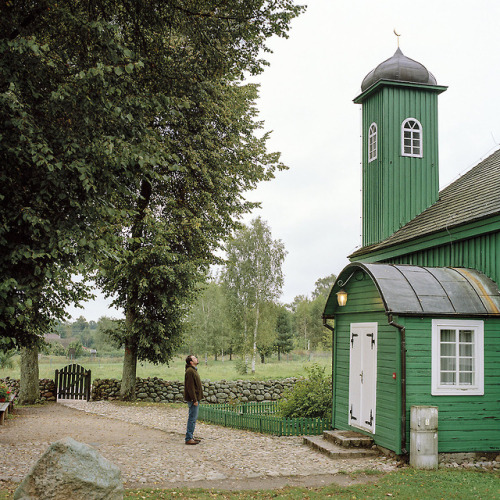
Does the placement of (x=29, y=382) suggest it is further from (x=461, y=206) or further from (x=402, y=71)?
(x=402, y=71)

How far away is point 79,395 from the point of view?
2111cm

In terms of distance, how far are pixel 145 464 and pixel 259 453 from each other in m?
2.50

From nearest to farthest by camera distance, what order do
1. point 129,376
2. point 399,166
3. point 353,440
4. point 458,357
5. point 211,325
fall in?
point 458,357
point 353,440
point 399,166
point 129,376
point 211,325

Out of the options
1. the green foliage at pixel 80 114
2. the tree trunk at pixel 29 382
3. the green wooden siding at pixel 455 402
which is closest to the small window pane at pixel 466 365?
the green wooden siding at pixel 455 402

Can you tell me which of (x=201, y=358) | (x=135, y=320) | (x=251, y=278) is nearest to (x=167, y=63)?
(x=135, y=320)

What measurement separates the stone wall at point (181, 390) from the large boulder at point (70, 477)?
1606cm

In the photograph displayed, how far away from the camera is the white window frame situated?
17000 millimetres

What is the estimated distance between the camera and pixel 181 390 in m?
22.4

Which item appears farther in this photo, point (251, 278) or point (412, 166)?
point (251, 278)

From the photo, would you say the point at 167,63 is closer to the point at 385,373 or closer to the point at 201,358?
the point at 385,373

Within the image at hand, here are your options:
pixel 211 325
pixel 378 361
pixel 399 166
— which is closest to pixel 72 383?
pixel 378 361

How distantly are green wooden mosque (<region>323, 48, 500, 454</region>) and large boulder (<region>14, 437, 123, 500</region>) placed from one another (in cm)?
607

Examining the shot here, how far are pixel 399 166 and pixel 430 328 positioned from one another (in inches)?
298

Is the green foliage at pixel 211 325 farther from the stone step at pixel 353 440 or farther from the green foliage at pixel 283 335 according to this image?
the stone step at pixel 353 440
